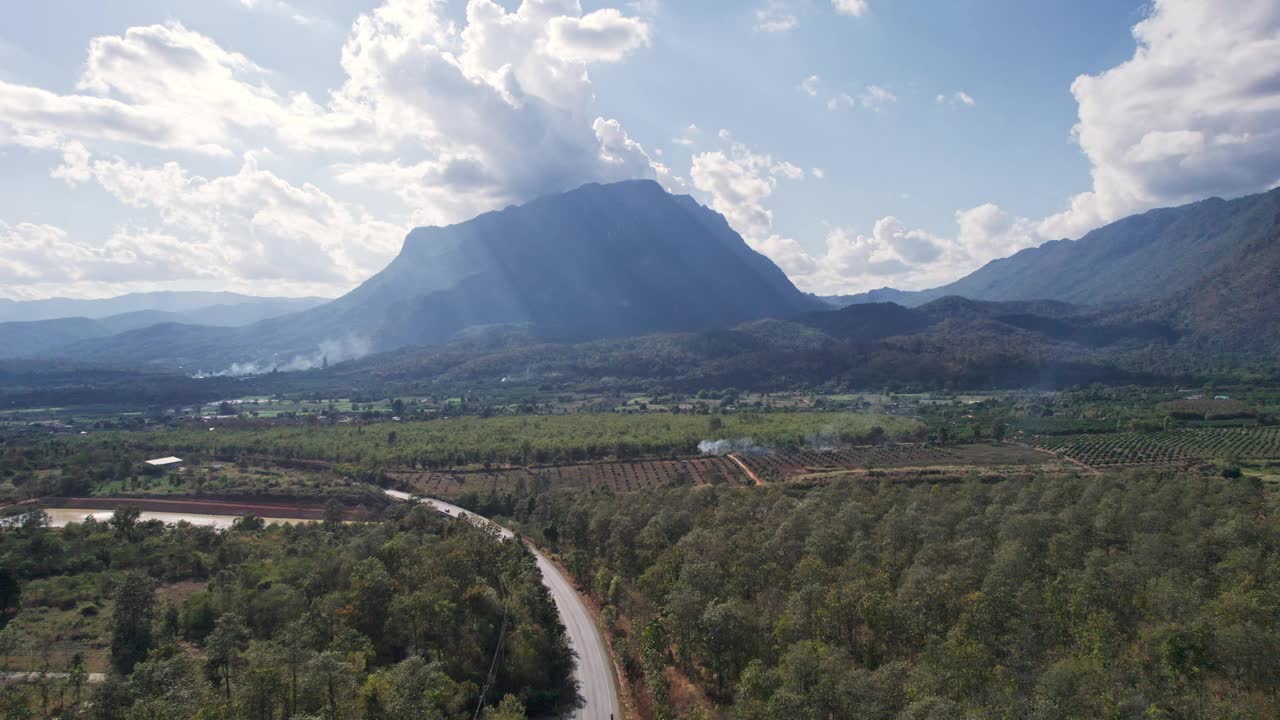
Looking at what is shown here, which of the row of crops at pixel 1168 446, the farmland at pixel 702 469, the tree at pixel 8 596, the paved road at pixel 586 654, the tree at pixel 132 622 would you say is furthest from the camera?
the row of crops at pixel 1168 446

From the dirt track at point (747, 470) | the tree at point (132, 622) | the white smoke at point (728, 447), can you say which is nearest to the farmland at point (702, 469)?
the dirt track at point (747, 470)

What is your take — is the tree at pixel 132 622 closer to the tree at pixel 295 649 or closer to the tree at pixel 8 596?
the tree at pixel 295 649

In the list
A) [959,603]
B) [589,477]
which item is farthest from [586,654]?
[589,477]

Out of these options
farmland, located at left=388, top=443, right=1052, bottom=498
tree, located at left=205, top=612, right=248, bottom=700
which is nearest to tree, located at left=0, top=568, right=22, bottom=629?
tree, located at left=205, top=612, right=248, bottom=700

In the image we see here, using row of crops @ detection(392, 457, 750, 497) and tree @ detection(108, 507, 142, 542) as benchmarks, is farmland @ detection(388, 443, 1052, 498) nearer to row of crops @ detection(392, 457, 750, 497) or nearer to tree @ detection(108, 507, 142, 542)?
row of crops @ detection(392, 457, 750, 497)

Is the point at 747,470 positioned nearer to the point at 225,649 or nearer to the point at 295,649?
the point at 225,649
